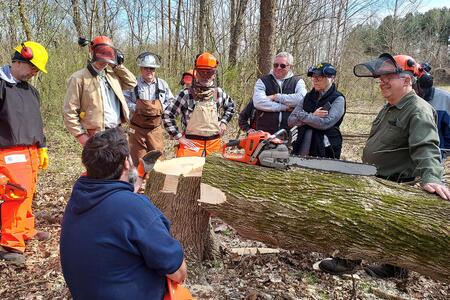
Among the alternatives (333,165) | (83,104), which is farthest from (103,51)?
(333,165)

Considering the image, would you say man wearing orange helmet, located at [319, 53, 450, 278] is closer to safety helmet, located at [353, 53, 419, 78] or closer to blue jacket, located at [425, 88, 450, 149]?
safety helmet, located at [353, 53, 419, 78]

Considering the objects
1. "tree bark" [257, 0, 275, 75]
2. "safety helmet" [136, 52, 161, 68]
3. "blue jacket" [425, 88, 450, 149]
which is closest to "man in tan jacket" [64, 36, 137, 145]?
"safety helmet" [136, 52, 161, 68]

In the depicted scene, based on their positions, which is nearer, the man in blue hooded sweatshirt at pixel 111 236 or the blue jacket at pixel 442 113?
the man in blue hooded sweatshirt at pixel 111 236

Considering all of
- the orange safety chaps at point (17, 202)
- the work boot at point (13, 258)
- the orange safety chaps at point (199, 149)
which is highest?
the orange safety chaps at point (199, 149)

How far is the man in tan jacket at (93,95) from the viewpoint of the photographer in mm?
3457

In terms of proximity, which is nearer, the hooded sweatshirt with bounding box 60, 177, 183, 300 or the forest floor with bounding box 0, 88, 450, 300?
the hooded sweatshirt with bounding box 60, 177, 183, 300

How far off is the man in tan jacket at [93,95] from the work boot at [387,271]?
291cm

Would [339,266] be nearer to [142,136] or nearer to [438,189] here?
[438,189]

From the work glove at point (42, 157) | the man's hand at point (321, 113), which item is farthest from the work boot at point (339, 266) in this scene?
the work glove at point (42, 157)

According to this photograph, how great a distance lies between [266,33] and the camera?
607 cm

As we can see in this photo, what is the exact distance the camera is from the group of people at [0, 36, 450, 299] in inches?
59.7

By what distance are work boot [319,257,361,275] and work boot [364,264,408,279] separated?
0.19 m

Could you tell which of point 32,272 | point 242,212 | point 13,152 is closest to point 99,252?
point 242,212

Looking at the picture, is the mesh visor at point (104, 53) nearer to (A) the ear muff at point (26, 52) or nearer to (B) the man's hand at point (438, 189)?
(A) the ear muff at point (26, 52)
